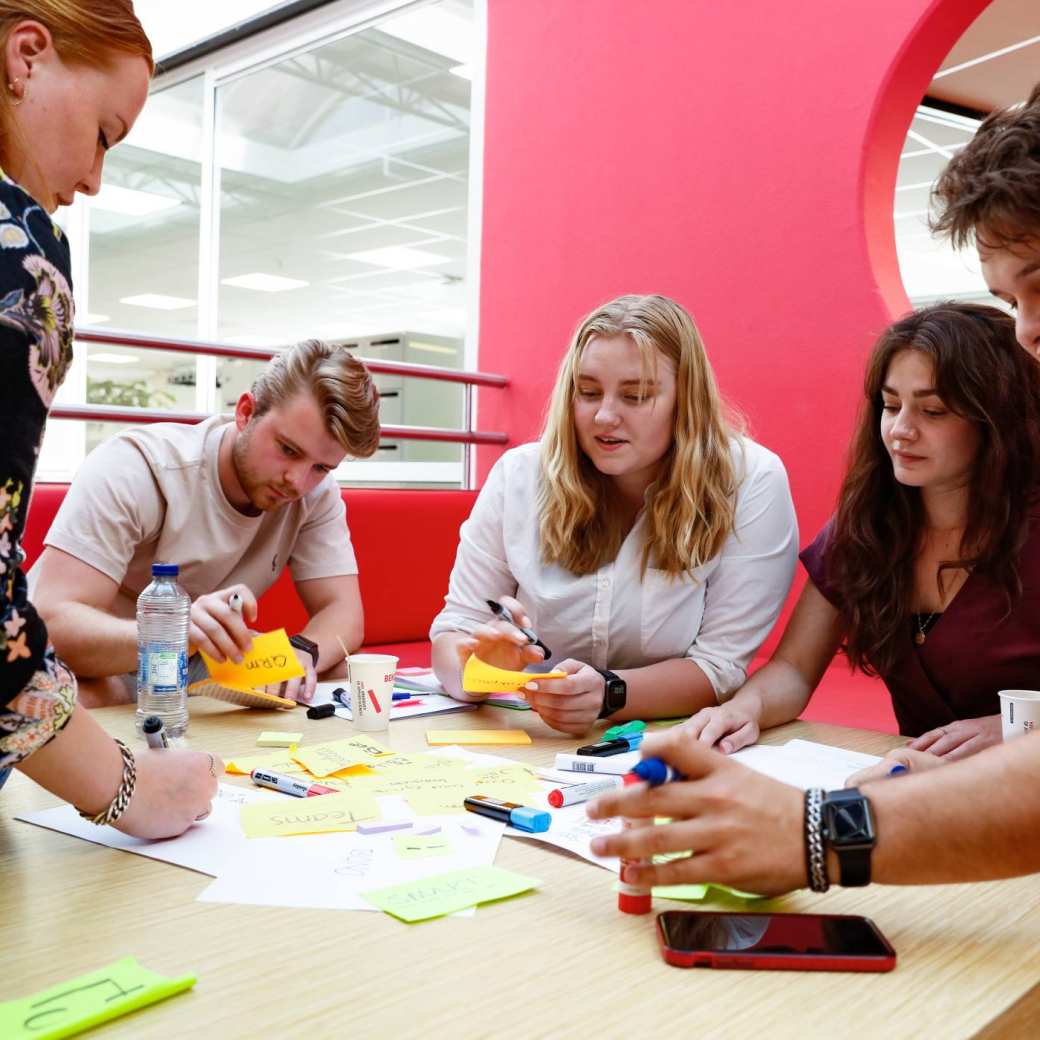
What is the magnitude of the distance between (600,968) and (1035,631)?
3.47 feet

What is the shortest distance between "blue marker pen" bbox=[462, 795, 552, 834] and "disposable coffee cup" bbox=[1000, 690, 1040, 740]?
1.81ft

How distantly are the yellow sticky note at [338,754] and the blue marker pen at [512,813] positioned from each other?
0.20m

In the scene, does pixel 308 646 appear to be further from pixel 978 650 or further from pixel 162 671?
pixel 978 650

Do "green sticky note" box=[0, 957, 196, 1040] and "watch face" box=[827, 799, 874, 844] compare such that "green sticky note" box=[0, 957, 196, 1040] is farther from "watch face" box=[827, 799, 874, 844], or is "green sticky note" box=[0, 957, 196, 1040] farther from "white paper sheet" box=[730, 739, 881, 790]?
"white paper sheet" box=[730, 739, 881, 790]

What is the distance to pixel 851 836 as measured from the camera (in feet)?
2.55

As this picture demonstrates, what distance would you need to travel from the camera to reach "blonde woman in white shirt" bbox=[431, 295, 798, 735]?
5.57ft

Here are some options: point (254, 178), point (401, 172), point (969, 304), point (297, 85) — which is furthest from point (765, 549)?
point (254, 178)

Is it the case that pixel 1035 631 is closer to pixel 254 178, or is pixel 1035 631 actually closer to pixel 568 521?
pixel 568 521

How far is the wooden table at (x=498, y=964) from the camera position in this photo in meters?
0.64

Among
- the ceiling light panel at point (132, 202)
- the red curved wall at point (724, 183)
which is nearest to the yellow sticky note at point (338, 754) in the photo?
the red curved wall at point (724, 183)

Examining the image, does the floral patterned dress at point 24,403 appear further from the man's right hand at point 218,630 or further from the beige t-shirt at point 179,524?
the beige t-shirt at point 179,524

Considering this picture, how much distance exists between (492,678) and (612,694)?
0.60 feet

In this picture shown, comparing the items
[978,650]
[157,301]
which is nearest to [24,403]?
[978,650]

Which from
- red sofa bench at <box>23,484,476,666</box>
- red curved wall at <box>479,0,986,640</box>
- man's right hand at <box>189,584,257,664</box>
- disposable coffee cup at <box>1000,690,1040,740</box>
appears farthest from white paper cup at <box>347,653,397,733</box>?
red curved wall at <box>479,0,986,640</box>
